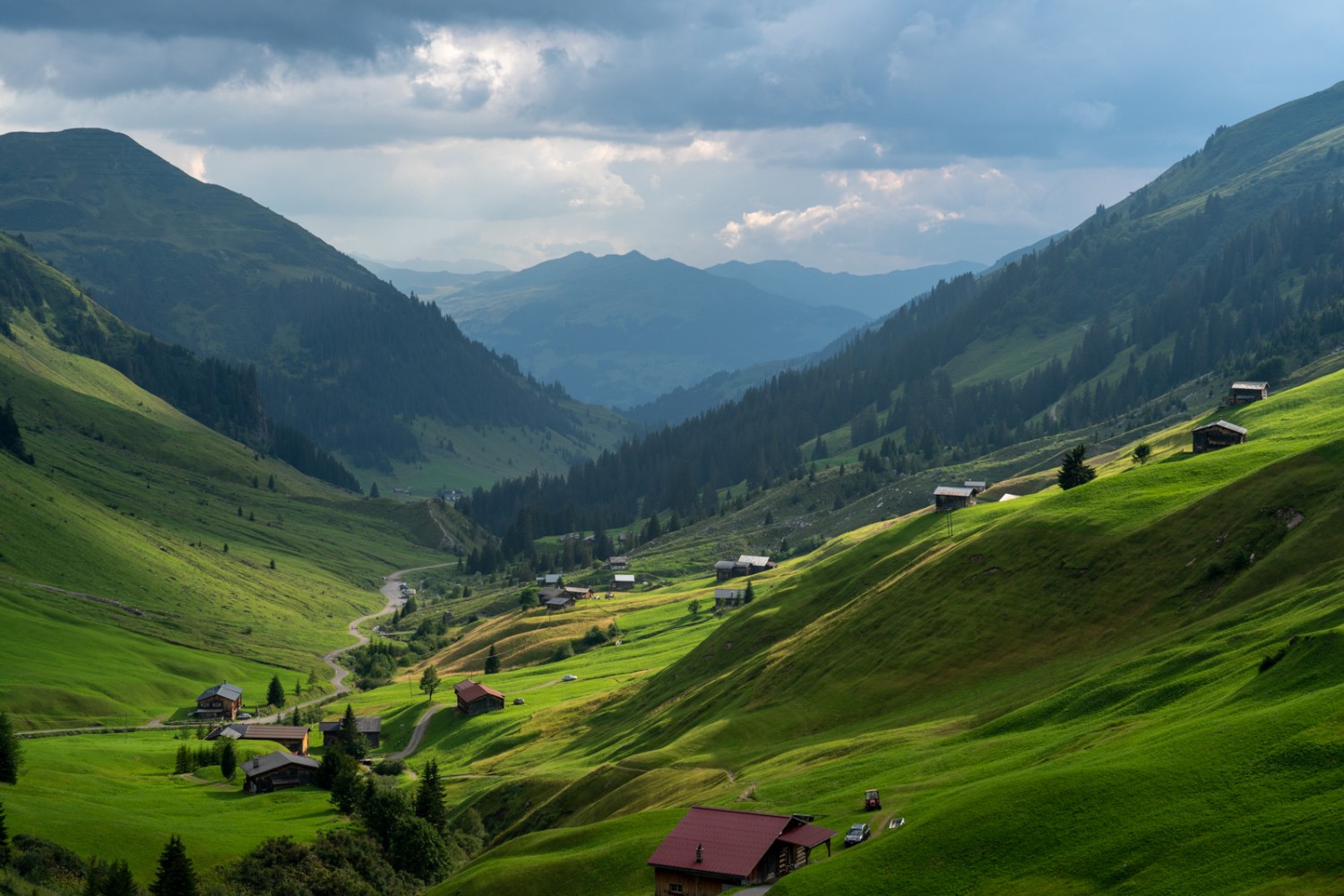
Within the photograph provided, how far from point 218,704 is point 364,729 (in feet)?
92.3

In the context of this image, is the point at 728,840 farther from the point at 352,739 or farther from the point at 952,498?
the point at 952,498

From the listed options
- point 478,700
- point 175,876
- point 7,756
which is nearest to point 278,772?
point 7,756

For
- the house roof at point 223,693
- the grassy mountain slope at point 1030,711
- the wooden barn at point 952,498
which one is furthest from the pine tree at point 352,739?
the wooden barn at point 952,498

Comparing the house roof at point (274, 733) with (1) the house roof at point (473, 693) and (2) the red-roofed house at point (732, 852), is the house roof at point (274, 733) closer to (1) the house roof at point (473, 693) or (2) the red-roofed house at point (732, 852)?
(1) the house roof at point (473, 693)

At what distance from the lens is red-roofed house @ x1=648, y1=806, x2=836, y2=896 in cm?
5884

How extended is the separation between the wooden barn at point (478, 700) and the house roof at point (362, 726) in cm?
1066

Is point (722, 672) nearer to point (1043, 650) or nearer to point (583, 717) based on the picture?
point (583, 717)

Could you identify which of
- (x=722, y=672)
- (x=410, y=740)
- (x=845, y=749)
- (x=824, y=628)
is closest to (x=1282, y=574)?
(x=845, y=749)

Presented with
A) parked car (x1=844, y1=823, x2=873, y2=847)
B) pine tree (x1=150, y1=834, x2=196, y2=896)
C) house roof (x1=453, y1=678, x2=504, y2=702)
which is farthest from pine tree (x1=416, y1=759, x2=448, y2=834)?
house roof (x1=453, y1=678, x2=504, y2=702)

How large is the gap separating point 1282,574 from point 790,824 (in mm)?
44265

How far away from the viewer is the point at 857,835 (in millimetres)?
59500

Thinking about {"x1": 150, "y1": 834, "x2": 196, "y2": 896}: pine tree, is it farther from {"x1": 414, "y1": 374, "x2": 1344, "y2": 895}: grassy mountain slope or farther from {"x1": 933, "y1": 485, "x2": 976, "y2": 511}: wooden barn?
{"x1": 933, "y1": 485, "x2": 976, "y2": 511}: wooden barn

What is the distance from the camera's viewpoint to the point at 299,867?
87.8m

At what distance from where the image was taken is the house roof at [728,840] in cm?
5888
